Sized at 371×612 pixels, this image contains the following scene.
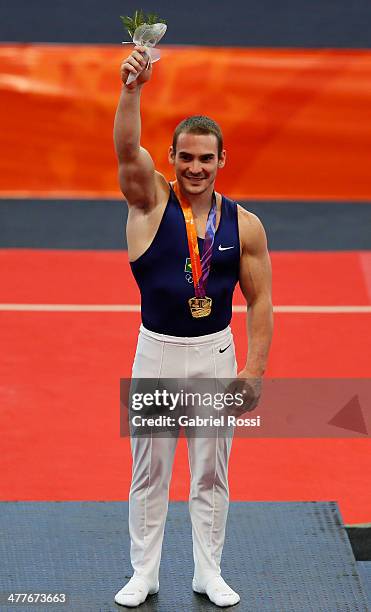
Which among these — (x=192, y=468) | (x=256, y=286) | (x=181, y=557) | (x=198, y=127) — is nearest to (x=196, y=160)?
(x=198, y=127)

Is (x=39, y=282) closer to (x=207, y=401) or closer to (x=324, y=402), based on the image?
(x=324, y=402)

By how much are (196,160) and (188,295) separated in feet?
1.91

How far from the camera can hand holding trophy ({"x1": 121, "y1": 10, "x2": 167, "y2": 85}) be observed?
15.4 feet

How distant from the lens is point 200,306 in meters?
5.10

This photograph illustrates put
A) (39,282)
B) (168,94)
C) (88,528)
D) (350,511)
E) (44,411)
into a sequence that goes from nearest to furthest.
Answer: (88,528) < (350,511) < (44,411) < (39,282) < (168,94)

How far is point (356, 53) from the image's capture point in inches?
487

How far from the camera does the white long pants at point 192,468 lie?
5168 millimetres

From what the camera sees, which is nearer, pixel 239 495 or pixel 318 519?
pixel 318 519

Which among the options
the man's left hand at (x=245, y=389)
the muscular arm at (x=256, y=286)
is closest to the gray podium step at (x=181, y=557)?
the man's left hand at (x=245, y=389)

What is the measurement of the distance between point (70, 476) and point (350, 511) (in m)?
1.71

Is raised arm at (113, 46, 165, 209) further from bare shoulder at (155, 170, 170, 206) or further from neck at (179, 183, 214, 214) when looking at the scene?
neck at (179, 183, 214, 214)

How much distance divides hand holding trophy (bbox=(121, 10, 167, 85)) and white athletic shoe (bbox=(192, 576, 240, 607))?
7.55ft

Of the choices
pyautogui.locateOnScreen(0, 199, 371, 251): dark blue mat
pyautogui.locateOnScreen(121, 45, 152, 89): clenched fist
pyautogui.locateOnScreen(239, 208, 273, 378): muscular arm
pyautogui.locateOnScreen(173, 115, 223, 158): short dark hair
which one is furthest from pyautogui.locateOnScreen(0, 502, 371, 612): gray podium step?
pyautogui.locateOnScreen(0, 199, 371, 251): dark blue mat

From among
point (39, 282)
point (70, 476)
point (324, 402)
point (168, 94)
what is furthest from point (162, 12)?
point (70, 476)
